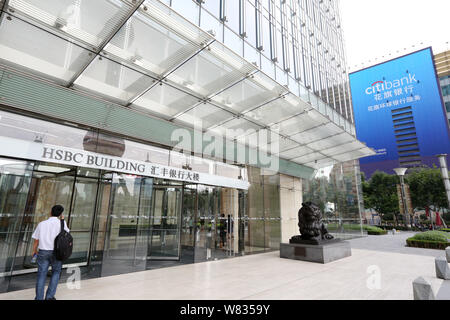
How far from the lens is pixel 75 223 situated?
9.02 m

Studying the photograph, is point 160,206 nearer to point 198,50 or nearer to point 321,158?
point 198,50

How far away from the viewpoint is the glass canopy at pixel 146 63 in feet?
17.9

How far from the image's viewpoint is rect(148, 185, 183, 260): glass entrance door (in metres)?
10.5

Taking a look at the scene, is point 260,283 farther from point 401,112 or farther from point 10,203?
point 401,112

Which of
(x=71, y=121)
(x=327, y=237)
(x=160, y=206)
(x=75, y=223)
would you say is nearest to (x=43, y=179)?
(x=75, y=223)

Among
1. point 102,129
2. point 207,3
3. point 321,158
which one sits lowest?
point 102,129

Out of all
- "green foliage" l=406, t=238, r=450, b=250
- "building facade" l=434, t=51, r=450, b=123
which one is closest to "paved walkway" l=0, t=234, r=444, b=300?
"green foliage" l=406, t=238, r=450, b=250

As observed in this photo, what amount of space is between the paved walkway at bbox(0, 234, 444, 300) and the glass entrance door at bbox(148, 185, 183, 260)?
164 cm

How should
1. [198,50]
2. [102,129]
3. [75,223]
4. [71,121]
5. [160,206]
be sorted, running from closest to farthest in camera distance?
[198,50] < [71,121] < [102,129] < [75,223] < [160,206]

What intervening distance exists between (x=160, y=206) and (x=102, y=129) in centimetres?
429

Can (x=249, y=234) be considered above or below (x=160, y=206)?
below

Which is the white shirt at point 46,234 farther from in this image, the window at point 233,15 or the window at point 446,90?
the window at point 446,90

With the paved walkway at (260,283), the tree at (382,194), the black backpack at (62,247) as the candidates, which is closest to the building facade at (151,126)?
the paved walkway at (260,283)

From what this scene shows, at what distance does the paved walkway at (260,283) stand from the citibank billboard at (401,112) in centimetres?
6270
